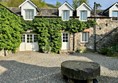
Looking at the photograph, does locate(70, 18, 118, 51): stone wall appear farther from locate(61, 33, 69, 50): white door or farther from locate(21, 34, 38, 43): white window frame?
locate(21, 34, 38, 43): white window frame

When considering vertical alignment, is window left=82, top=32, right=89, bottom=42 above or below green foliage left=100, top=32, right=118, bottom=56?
above

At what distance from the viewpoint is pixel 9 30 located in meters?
21.3

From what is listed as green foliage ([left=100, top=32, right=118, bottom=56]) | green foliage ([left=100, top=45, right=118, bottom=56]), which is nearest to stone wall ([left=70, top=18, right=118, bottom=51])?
green foliage ([left=100, top=32, right=118, bottom=56])

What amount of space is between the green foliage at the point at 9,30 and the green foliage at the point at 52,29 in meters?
2.70

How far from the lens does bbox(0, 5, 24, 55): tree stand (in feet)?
67.2

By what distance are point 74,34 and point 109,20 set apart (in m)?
5.40

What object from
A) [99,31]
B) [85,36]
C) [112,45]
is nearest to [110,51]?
[112,45]

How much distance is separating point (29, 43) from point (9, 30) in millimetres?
4551

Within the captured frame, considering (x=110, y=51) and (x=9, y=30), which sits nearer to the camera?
(x=9, y=30)

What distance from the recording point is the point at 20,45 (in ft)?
82.4

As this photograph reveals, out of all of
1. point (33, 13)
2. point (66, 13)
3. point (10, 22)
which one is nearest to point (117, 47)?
point (66, 13)

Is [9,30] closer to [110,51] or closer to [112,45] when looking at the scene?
[110,51]

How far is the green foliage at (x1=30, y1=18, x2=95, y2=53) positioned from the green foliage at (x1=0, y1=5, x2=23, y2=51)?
2701mm

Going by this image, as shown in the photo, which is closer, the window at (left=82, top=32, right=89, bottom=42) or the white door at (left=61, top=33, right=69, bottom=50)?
the white door at (left=61, top=33, right=69, bottom=50)
